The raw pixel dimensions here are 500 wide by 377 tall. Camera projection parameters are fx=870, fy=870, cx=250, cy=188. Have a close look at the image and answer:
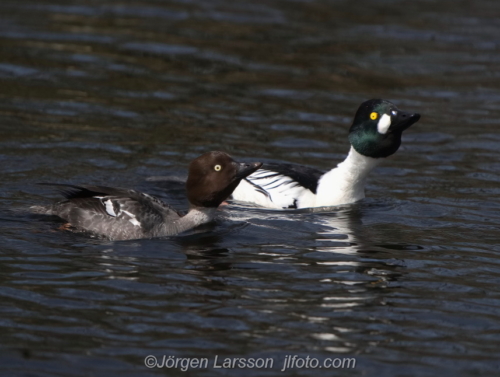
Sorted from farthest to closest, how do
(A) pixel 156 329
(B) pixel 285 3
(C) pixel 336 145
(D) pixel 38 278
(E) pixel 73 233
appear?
(B) pixel 285 3 < (C) pixel 336 145 < (E) pixel 73 233 < (D) pixel 38 278 < (A) pixel 156 329

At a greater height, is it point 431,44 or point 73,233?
point 431,44

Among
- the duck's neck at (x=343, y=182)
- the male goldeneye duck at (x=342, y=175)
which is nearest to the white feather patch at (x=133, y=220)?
the male goldeneye duck at (x=342, y=175)

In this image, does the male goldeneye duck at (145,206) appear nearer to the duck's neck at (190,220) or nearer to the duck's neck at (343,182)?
the duck's neck at (190,220)

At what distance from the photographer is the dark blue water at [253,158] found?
20.7ft

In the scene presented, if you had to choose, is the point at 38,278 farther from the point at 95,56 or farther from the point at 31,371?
the point at 95,56

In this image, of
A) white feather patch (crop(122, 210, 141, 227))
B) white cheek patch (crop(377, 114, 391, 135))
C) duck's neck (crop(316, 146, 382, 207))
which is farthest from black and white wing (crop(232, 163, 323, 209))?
white feather patch (crop(122, 210, 141, 227))

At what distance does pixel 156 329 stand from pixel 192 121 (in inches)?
273

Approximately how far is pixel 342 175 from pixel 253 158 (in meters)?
1.93

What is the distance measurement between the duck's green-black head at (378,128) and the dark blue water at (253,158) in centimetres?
73

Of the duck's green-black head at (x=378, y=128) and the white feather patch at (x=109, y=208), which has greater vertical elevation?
the duck's green-black head at (x=378, y=128)

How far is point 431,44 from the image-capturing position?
670 inches

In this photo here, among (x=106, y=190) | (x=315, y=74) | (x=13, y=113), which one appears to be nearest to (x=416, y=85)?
(x=315, y=74)

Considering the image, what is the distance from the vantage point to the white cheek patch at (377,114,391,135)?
31.2ft

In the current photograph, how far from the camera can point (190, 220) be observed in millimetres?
8898
